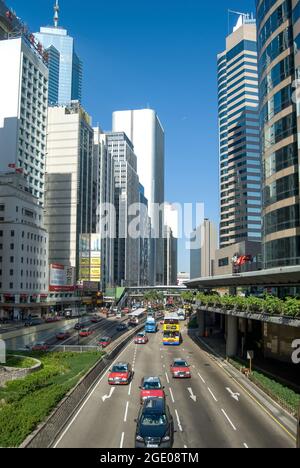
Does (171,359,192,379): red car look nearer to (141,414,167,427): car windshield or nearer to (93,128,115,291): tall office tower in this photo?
(141,414,167,427): car windshield

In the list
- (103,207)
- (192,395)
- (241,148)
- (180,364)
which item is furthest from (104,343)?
(103,207)

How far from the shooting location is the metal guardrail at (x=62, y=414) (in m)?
22.1

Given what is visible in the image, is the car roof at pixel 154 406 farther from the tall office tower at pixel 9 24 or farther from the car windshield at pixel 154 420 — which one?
the tall office tower at pixel 9 24

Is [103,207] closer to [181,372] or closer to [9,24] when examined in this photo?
[9,24]

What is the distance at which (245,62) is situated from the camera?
556 feet

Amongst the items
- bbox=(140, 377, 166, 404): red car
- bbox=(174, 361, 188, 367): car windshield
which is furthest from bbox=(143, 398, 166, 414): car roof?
bbox=(174, 361, 188, 367): car windshield

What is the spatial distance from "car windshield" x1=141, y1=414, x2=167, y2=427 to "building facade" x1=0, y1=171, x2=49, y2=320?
8559 centimetres

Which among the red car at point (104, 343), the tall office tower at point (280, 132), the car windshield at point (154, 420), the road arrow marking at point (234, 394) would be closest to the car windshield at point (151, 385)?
the road arrow marking at point (234, 394)

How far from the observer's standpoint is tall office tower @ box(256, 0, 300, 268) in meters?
→ 61.8

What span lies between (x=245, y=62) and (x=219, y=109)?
88.8 ft
